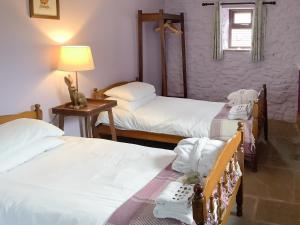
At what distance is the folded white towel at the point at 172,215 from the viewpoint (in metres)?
1.57

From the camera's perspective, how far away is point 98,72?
4.04 meters

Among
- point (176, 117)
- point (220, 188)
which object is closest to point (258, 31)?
point (176, 117)

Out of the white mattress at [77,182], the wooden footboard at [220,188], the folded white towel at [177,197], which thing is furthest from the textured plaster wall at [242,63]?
the folded white towel at [177,197]

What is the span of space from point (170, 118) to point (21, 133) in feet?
5.32

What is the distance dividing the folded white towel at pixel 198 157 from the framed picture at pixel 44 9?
1744 mm

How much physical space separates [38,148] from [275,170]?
7.18 ft

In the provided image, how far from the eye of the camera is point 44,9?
3139mm

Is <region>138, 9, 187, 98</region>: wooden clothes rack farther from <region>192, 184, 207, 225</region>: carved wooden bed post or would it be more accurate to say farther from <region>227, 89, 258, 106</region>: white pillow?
<region>192, 184, 207, 225</region>: carved wooden bed post

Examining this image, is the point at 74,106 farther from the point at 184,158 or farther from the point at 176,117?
the point at 184,158

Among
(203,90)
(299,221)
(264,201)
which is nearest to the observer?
(299,221)

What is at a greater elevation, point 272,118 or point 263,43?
point 263,43

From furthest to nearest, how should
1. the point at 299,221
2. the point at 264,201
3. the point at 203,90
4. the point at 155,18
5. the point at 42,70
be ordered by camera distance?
the point at 203,90
the point at 155,18
the point at 42,70
the point at 264,201
the point at 299,221

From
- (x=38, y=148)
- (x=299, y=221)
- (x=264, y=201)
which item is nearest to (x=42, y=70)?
(x=38, y=148)

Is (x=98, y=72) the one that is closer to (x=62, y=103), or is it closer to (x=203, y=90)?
(x=62, y=103)
